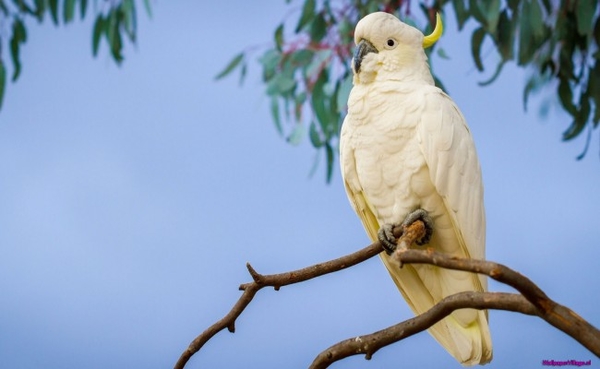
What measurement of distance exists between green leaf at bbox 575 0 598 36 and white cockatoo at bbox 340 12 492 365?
1007 millimetres

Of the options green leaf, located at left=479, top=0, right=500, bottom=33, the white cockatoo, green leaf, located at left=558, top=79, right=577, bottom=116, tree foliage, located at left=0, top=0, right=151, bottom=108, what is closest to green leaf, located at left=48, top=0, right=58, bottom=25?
tree foliage, located at left=0, top=0, right=151, bottom=108

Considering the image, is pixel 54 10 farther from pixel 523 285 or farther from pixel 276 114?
pixel 523 285

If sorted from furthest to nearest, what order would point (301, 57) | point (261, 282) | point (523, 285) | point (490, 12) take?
point (301, 57) → point (490, 12) → point (261, 282) → point (523, 285)

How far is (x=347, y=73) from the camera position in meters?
3.01

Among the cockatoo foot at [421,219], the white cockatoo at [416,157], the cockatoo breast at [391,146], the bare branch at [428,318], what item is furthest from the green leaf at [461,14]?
the bare branch at [428,318]

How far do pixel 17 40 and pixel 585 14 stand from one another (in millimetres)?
1926

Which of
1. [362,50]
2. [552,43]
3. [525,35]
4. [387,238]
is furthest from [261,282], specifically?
[552,43]

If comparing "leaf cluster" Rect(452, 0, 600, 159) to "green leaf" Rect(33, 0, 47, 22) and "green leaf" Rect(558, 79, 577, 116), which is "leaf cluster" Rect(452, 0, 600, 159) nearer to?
"green leaf" Rect(558, 79, 577, 116)

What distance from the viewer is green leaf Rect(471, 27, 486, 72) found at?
2955 mm

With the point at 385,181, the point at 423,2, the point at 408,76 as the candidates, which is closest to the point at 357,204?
the point at 385,181

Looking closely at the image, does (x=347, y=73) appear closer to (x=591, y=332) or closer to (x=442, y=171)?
Answer: (x=442, y=171)

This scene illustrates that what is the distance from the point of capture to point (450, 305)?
5.41 feet

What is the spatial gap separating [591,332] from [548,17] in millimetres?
1702

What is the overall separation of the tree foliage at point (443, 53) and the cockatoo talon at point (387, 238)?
0.94 m
